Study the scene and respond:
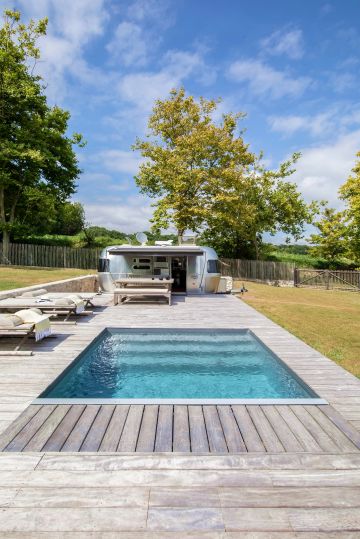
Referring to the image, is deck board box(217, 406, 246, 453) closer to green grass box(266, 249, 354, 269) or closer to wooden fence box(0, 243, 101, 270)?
wooden fence box(0, 243, 101, 270)

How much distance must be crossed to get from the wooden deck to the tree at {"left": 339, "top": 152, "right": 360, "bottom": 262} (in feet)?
89.3

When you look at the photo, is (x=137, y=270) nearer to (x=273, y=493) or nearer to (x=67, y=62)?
(x=67, y=62)

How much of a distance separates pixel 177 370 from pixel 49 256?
2323 centimetres

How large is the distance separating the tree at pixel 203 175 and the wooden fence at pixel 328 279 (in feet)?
22.4

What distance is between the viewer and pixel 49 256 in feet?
87.5

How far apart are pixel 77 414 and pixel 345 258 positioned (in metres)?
33.9

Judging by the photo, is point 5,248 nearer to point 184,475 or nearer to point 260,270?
point 260,270

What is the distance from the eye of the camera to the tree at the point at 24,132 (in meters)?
23.2

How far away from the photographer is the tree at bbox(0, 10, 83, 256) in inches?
914

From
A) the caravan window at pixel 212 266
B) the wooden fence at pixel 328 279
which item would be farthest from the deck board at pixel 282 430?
the wooden fence at pixel 328 279

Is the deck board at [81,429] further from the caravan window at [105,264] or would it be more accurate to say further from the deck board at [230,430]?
the caravan window at [105,264]

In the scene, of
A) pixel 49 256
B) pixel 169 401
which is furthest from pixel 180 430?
pixel 49 256

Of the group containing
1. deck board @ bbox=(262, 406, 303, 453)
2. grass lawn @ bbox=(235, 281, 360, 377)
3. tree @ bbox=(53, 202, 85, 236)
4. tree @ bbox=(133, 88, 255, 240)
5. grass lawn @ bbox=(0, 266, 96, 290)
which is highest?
tree @ bbox=(133, 88, 255, 240)

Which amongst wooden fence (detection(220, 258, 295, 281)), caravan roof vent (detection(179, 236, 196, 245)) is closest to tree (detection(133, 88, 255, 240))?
wooden fence (detection(220, 258, 295, 281))
